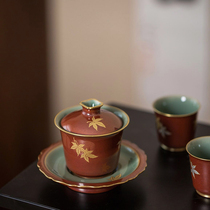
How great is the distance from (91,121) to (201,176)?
9.3 inches

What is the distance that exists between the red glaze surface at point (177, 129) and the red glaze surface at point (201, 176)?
0.58 ft

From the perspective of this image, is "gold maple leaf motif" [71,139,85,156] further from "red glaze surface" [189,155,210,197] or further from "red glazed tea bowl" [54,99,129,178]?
"red glaze surface" [189,155,210,197]

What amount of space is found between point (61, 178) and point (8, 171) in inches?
27.6

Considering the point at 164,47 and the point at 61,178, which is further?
the point at 164,47

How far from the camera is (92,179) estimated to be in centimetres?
63

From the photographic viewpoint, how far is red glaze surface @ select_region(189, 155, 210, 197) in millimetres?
578

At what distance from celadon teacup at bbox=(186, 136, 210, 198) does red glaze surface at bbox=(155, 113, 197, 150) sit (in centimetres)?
12

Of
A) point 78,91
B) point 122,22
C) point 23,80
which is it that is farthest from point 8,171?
point 122,22

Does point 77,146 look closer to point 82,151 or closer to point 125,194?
point 82,151

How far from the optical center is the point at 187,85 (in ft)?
5.87

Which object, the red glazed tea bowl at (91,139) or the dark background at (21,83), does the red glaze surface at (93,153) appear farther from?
the dark background at (21,83)

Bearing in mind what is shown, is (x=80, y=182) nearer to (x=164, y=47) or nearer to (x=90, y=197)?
(x=90, y=197)

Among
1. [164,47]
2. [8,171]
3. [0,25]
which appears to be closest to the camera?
[0,25]

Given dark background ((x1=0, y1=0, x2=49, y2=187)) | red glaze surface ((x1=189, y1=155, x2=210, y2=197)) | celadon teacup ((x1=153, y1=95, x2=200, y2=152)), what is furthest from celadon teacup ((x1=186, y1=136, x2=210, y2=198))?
dark background ((x1=0, y1=0, x2=49, y2=187))
